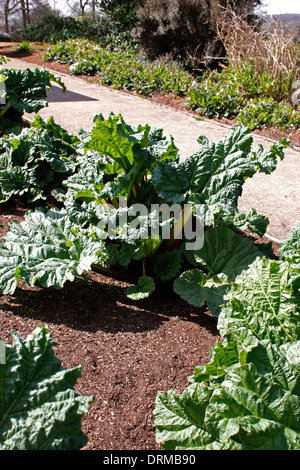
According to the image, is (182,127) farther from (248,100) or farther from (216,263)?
(216,263)

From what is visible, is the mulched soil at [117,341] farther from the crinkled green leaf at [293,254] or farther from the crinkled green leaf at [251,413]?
the crinkled green leaf at [293,254]

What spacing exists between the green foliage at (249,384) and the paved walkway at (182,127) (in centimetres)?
185

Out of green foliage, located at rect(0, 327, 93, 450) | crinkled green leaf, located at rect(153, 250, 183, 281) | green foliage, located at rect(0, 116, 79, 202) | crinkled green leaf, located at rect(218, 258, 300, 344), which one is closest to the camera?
green foliage, located at rect(0, 327, 93, 450)

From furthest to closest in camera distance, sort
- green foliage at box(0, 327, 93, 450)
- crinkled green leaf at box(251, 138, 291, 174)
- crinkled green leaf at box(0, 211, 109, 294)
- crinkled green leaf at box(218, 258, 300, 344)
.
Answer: crinkled green leaf at box(251, 138, 291, 174) < crinkled green leaf at box(0, 211, 109, 294) < crinkled green leaf at box(218, 258, 300, 344) < green foliage at box(0, 327, 93, 450)

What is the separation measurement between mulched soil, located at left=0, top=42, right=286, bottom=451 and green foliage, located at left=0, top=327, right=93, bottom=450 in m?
0.50

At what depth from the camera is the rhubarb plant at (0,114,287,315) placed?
2.44 meters

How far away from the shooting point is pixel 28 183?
3.71 meters

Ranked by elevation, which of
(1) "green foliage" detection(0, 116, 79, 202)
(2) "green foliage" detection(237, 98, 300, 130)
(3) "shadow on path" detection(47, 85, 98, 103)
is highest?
(1) "green foliage" detection(0, 116, 79, 202)

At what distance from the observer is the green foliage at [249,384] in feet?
4.41

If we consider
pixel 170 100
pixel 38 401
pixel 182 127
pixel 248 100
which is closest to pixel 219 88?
pixel 248 100

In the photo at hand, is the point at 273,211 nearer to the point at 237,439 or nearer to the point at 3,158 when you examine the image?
the point at 3,158

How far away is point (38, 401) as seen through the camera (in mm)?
1302

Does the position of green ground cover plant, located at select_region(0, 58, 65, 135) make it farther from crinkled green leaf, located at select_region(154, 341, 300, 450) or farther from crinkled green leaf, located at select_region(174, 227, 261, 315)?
crinkled green leaf, located at select_region(154, 341, 300, 450)

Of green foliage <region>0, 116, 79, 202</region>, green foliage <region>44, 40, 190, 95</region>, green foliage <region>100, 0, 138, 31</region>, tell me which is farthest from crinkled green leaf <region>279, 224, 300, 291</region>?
green foliage <region>100, 0, 138, 31</region>
